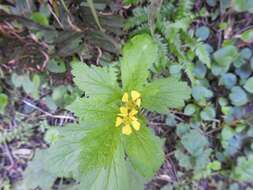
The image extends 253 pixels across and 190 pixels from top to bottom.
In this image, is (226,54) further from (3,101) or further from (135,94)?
(3,101)

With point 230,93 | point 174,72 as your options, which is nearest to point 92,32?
point 174,72

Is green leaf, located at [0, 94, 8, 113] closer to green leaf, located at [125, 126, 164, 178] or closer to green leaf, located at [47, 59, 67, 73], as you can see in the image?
green leaf, located at [47, 59, 67, 73]

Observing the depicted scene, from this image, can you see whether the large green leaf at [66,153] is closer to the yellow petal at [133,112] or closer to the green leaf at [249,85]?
the yellow petal at [133,112]

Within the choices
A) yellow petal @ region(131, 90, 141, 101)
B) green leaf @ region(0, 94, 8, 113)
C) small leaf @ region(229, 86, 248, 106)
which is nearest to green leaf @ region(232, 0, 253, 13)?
small leaf @ region(229, 86, 248, 106)

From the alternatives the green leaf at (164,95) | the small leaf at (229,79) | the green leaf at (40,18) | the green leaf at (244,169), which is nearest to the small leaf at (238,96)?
the small leaf at (229,79)

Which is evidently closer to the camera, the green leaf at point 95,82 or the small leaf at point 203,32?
the green leaf at point 95,82

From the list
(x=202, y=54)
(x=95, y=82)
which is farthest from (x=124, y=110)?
(x=202, y=54)
